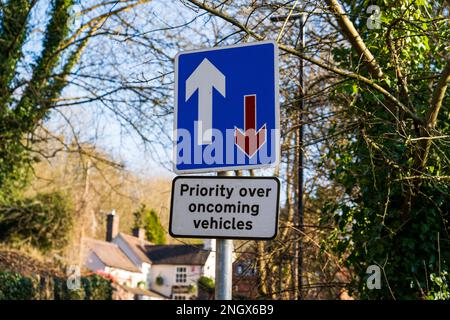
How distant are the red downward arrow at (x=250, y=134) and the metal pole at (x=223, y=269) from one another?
1.76 feet

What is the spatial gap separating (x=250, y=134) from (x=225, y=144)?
16 cm

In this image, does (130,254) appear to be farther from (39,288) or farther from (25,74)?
(25,74)

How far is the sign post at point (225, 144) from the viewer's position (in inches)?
148

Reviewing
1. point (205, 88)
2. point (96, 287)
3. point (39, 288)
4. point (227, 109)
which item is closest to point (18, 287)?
point (39, 288)

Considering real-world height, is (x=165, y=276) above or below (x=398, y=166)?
above

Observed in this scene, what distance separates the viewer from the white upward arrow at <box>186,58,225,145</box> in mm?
4043

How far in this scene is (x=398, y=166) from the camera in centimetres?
809

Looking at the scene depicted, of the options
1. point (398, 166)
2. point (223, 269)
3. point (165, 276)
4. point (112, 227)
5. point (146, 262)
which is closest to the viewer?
point (223, 269)

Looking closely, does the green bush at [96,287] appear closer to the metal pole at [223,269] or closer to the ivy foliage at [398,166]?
the ivy foliage at [398,166]

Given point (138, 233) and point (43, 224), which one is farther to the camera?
point (138, 233)

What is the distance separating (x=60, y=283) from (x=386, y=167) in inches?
780

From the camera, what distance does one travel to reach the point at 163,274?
58219 mm
